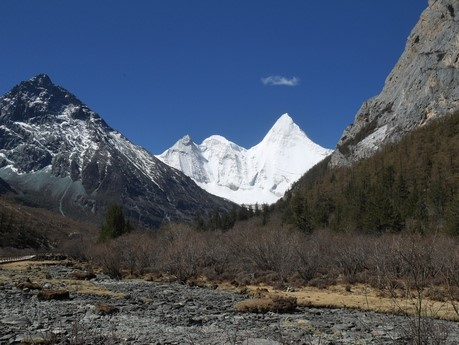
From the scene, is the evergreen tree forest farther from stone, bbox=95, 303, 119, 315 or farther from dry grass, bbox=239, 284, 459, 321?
stone, bbox=95, 303, 119, 315

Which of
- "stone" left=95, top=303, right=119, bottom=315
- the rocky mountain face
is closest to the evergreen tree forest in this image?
the rocky mountain face

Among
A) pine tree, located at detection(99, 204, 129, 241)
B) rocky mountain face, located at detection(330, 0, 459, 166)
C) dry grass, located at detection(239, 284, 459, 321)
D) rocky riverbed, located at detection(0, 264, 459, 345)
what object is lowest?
dry grass, located at detection(239, 284, 459, 321)

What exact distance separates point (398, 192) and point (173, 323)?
8990 centimetres

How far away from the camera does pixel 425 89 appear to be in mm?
168500

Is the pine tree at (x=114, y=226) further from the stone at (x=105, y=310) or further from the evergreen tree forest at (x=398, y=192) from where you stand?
the stone at (x=105, y=310)

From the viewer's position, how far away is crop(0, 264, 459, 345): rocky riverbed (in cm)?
1623

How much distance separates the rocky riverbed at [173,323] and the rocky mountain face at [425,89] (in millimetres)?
152577

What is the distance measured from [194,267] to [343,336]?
31.1 m

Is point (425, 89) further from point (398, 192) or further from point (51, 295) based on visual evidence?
point (51, 295)

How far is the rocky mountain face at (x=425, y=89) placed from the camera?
16212 centimetres

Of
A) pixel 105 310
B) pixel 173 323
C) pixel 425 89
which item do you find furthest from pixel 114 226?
pixel 425 89

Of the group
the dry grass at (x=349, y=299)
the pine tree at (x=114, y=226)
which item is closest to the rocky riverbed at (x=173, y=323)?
the dry grass at (x=349, y=299)

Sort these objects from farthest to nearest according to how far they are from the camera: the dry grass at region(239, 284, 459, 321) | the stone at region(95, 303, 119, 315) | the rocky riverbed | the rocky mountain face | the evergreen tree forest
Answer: the rocky mountain face < the evergreen tree forest < the dry grass at region(239, 284, 459, 321) < the stone at region(95, 303, 119, 315) < the rocky riverbed

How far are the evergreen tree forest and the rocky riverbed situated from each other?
37391 millimetres
